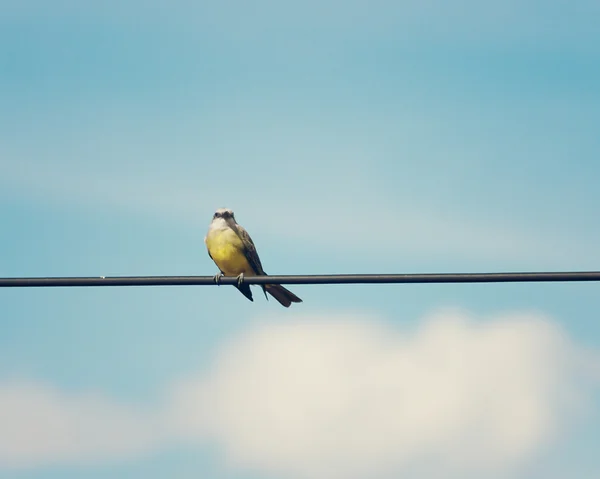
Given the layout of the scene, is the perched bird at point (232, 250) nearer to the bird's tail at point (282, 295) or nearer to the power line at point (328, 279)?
the bird's tail at point (282, 295)

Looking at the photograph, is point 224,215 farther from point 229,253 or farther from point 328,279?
point 328,279

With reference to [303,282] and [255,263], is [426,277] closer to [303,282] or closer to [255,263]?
[303,282]

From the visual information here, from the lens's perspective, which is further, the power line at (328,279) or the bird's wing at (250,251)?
the bird's wing at (250,251)

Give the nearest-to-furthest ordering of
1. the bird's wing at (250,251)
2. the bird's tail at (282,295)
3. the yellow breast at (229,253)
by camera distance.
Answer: the bird's tail at (282,295) → the yellow breast at (229,253) → the bird's wing at (250,251)

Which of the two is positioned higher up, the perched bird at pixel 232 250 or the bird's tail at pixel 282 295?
the perched bird at pixel 232 250

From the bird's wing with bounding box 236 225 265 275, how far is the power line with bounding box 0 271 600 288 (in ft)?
18.1

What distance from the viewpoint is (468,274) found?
23.1 feet

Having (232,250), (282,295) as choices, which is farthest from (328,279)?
(232,250)

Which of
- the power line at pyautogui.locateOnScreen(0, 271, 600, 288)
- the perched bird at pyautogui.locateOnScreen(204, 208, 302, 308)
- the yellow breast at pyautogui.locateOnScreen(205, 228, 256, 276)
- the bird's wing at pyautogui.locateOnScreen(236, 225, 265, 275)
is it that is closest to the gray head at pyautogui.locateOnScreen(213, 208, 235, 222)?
the perched bird at pyautogui.locateOnScreen(204, 208, 302, 308)

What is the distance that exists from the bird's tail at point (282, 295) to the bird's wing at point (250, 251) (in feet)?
5.04

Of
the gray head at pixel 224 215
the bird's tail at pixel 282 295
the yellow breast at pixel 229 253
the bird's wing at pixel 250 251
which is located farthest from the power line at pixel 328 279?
the gray head at pixel 224 215

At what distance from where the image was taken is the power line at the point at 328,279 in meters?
6.98

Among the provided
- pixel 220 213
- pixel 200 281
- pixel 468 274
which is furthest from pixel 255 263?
pixel 468 274

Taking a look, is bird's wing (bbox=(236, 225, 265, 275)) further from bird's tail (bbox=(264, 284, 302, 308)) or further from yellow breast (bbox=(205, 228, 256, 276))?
bird's tail (bbox=(264, 284, 302, 308))
